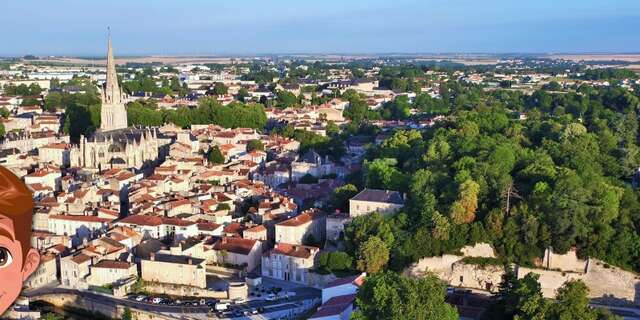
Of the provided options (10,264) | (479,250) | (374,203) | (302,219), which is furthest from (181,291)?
(10,264)

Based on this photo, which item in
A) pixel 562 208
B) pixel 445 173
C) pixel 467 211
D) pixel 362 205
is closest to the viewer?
pixel 562 208

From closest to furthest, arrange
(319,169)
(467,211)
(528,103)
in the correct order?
(467,211) → (319,169) → (528,103)

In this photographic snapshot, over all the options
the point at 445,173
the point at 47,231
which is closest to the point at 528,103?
the point at 445,173

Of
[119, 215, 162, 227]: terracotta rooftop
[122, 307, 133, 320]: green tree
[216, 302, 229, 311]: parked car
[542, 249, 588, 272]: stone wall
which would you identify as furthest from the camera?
[119, 215, 162, 227]: terracotta rooftop

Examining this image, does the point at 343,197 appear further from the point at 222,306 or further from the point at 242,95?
the point at 242,95

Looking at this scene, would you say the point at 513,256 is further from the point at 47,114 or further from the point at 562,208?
the point at 47,114

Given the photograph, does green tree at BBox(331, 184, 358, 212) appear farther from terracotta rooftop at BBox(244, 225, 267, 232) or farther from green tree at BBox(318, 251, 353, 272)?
green tree at BBox(318, 251, 353, 272)

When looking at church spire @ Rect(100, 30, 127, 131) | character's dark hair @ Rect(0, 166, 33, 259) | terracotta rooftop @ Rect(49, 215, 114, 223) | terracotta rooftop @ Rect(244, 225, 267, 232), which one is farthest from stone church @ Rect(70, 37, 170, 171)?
character's dark hair @ Rect(0, 166, 33, 259)
